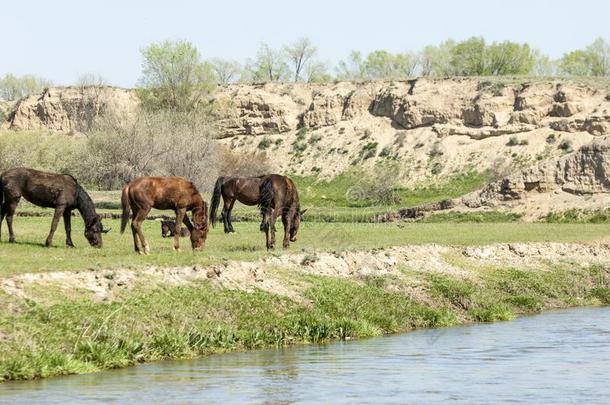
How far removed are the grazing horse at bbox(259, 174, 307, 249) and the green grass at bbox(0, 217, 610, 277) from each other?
54 cm

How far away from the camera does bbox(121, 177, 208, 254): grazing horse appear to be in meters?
26.2

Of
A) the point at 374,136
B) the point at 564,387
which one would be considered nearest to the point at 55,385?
the point at 564,387

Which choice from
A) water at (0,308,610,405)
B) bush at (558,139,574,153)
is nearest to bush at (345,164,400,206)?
bush at (558,139,574,153)

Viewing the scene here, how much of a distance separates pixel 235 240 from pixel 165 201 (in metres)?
5.59

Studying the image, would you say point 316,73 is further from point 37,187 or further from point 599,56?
point 37,187

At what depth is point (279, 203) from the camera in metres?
28.4

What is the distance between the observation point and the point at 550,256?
3186cm

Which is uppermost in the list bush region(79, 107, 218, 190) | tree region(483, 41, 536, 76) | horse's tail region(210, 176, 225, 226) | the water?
tree region(483, 41, 536, 76)

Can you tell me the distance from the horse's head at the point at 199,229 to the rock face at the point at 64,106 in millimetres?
77583

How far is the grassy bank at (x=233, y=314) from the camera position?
17.1 meters

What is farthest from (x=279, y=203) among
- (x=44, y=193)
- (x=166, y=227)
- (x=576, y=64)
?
(x=576, y=64)

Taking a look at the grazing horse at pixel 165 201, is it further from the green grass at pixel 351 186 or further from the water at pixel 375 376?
the green grass at pixel 351 186

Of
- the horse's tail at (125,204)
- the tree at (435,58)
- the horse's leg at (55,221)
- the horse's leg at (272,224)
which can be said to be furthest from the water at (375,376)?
the tree at (435,58)

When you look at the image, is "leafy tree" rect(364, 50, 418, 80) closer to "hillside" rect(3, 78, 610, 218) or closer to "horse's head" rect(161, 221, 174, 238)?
"hillside" rect(3, 78, 610, 218)
